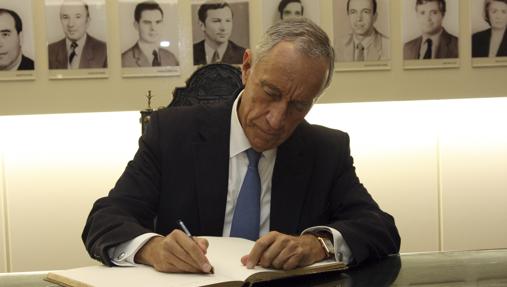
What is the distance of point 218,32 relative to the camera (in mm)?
4152

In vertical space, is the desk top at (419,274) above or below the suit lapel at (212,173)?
below

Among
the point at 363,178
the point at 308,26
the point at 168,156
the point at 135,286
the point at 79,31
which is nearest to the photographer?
the point at 135,286

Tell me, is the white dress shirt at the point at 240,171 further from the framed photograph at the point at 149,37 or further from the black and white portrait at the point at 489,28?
the black and white portrait at the point at 489,28

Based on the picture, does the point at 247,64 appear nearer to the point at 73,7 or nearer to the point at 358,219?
the point at 358,219

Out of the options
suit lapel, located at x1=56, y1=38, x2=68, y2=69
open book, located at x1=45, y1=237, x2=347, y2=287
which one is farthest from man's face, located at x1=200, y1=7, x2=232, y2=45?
open book, located at x1=45, y1=237, x2=347, y2=287

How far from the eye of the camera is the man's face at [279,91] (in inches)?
87.0

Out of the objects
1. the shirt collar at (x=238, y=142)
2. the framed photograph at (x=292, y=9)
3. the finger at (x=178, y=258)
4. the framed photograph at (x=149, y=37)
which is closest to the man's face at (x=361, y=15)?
the framed photograph at (x=292, y=9)

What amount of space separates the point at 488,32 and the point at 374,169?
4.05 ft

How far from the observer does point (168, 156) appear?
246 centimetres

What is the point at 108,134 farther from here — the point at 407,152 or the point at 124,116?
the point at 407,152

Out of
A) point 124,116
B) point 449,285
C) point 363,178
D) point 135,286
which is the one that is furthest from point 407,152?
point 135,286

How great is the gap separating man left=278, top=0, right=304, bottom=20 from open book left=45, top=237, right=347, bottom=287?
2.60 m

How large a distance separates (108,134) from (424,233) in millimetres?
2338

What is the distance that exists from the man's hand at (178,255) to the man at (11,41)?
8.47 feet
